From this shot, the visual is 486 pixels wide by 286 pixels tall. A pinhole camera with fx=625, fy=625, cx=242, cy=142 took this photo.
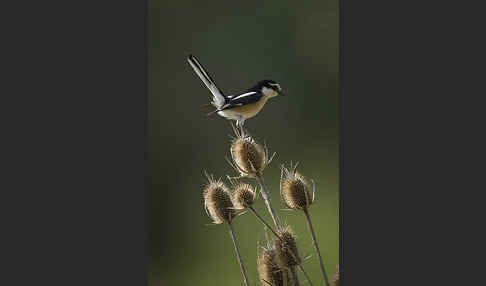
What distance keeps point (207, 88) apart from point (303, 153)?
75 centimetres

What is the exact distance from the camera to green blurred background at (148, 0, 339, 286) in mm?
4012

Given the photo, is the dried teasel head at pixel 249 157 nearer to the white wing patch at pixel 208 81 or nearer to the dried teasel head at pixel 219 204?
the dried teasel head at pixel 219 204

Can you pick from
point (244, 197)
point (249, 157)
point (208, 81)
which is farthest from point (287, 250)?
point (208, 81)

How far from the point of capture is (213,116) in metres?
4.07

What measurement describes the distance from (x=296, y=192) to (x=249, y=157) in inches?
13.4

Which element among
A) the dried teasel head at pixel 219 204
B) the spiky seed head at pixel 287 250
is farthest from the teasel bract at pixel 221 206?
the spiky seed head at pixel 287 250

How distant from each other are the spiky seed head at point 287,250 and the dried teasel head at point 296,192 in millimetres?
175

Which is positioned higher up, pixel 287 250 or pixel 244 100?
pixel 244 100

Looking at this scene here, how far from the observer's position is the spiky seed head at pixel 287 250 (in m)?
3.48

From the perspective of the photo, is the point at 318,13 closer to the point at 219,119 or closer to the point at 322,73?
the point at 322,73

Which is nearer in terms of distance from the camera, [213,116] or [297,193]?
[297,193]

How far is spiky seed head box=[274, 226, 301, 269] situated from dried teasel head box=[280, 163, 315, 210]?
17 centimetres

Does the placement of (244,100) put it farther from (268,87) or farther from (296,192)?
(296,192)

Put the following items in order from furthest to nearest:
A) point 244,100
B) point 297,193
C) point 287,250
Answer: point 244,100
point 297,193
point 287,250
